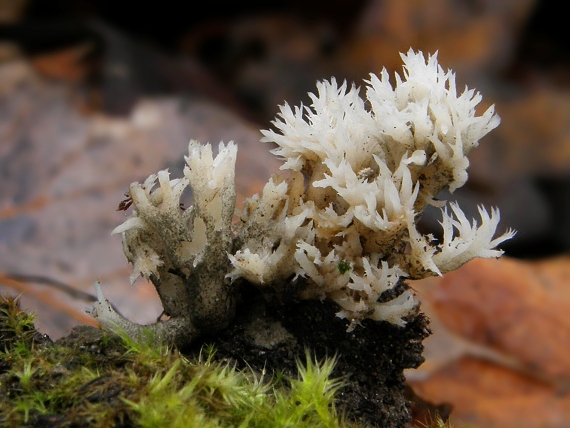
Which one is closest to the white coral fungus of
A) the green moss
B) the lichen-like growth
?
the lichen-like growth

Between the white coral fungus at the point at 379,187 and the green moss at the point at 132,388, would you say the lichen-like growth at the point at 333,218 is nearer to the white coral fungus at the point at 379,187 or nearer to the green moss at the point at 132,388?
the white coral fungus at the point at 379,187

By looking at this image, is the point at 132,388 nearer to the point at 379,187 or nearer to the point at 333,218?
the point at 333,218

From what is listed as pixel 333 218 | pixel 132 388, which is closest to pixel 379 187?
pixel 333 218

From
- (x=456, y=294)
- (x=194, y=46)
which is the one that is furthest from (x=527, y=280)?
(x=194, y=46)

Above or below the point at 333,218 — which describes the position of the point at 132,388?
below

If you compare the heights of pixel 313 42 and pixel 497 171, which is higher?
pixel 313 42

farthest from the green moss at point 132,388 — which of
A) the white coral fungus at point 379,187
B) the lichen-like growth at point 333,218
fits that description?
the white coral fungus at point 379,187

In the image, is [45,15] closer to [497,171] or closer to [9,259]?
[9,259]
